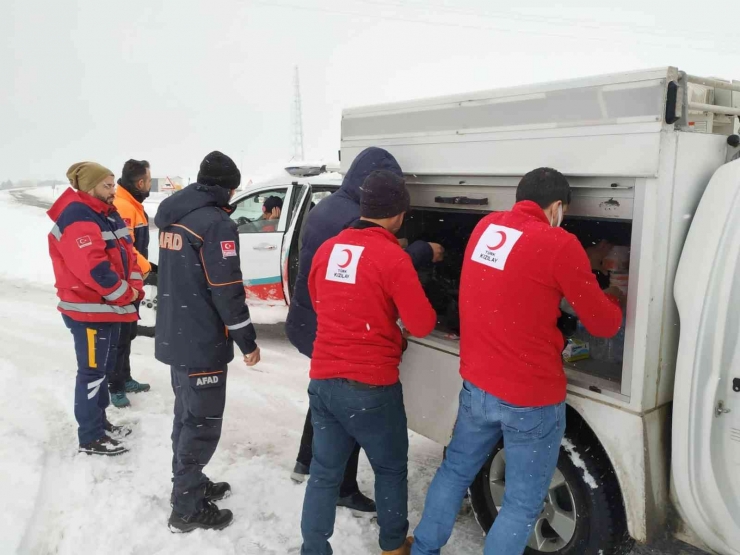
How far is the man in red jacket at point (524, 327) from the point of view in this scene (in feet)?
6.78

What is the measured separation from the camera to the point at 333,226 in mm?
2918

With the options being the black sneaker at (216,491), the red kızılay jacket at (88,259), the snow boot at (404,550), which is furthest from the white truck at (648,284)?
the red kızılay jacket at (88,259)

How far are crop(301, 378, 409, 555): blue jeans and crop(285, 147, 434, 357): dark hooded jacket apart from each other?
1.99 ft

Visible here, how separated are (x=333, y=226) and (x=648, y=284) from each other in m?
1.49

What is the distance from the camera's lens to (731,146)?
228 centimetres

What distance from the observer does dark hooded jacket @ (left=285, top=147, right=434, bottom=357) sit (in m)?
2.89

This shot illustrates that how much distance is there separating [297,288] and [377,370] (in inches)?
34.5

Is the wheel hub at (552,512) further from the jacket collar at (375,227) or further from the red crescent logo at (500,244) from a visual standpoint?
the jacket collar at (375,227)

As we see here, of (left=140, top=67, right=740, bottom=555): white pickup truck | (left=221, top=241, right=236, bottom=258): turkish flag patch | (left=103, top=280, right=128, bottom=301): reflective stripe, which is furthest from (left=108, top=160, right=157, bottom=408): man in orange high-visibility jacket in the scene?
(left=140, top=67, right=740, bottom=555): white pickup truck

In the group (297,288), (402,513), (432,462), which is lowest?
(432,462)

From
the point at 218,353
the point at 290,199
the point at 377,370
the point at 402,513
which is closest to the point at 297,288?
the point at 218,353

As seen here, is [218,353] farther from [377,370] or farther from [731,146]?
[731,146]

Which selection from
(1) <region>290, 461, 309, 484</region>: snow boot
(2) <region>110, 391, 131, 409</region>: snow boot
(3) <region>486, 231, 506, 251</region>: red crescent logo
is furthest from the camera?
(2) <region>110, 391, 131, 409</region>: snow boot

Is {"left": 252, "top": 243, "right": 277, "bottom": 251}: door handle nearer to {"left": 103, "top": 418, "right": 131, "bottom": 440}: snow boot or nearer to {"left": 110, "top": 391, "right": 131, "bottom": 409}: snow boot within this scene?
{"left": 110, "top": 391, "right": 131, "bottom": 409}: snow boot
